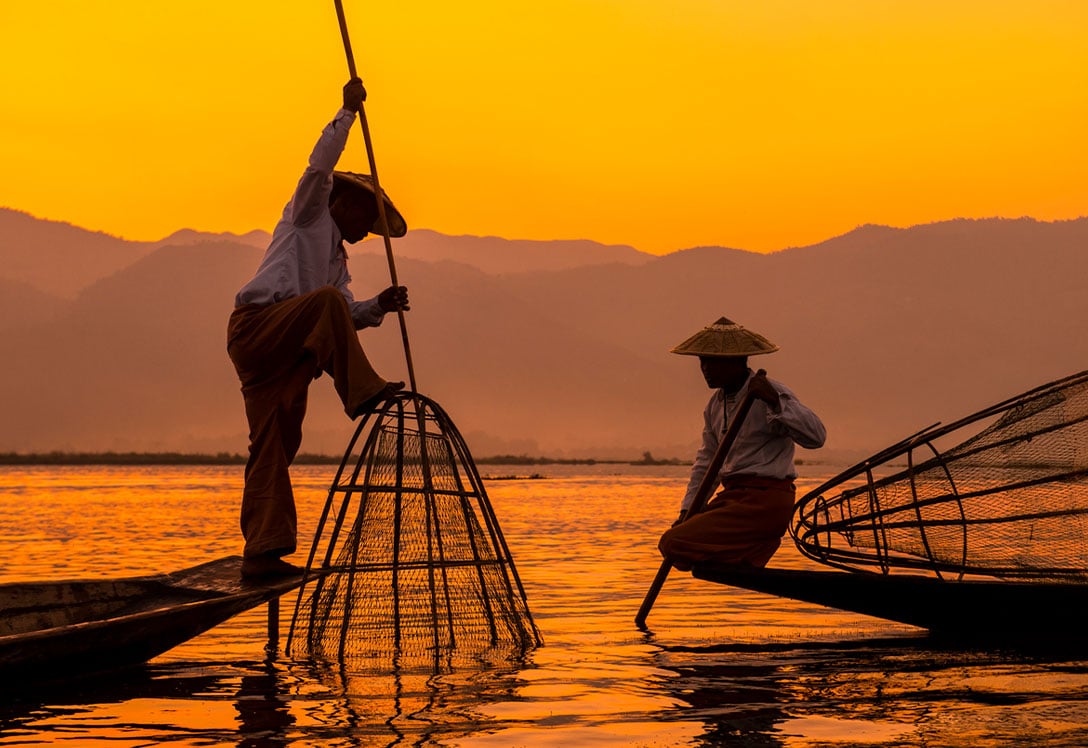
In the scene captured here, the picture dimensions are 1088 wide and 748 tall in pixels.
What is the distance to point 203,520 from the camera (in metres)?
26.0

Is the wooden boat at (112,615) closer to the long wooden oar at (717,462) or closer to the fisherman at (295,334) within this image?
the fisherman at (295,334)

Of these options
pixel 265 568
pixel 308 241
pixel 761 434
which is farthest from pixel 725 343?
pixel 265 568

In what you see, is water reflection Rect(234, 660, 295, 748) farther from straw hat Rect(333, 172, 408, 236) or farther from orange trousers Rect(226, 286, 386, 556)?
straw hat Rect(333, 172, 408, 236)

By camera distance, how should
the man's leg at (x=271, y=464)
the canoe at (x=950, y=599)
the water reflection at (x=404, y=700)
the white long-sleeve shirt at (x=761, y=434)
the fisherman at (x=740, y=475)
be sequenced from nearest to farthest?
the water reflection at (x=404, y=700)
the man's leg at (x=271, y=464)
the canoe at (x=950, y=599)
the white long-sleeve shirt at (x=761, y=434)
the fisherman at (x=740, y=475)

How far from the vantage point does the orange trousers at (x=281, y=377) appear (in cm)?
708

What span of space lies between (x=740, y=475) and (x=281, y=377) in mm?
2736

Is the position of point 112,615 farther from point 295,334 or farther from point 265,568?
point 295,334

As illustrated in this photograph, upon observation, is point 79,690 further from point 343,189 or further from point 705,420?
point 705,420

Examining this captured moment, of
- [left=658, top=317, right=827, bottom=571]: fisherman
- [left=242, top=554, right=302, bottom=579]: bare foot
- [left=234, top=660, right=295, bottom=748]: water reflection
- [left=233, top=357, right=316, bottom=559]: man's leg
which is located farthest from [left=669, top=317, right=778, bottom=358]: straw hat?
[left=234, top=660, right=295, bottom=748]: water reflection

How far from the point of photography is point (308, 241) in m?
7.34

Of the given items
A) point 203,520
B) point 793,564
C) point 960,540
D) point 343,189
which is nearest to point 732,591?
point 793,564

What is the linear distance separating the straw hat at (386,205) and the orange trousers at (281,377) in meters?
0.68

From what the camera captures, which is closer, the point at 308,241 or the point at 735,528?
the point at 308,241

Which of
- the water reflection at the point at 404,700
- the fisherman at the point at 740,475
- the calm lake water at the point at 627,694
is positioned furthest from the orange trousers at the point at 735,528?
the water reflection at the point at 404,700
